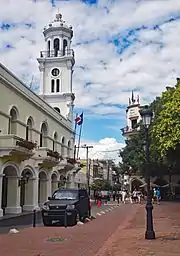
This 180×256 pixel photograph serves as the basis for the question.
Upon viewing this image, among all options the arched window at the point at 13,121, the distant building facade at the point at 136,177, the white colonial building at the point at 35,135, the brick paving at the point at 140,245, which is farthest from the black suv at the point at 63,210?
the distant building facade at the point at 136,177

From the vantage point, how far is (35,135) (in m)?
32.4

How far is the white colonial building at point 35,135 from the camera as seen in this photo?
26234 millimetres

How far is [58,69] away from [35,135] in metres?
19.0

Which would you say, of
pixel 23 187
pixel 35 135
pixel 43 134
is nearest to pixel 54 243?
pixel 23 187

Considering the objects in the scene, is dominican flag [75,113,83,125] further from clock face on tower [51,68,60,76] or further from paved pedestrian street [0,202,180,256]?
paved pedestrian street [0,202,180,256]

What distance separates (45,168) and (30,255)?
24.0 m

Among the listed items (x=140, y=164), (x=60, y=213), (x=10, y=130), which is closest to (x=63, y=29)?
(x=140, y=164)

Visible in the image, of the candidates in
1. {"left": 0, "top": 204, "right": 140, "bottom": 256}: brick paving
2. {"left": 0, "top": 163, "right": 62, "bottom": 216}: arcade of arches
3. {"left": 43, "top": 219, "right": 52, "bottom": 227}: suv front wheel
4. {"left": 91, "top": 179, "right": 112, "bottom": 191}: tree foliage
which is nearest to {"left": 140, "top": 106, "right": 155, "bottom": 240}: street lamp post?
{"left": 0, "top": 204, "right": 140, "bottom": 256}: brick paving

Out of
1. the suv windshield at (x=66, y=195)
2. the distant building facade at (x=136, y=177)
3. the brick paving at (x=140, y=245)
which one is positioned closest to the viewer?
the brick paving at (x=140, y=245)

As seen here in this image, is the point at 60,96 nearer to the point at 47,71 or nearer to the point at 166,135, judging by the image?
the point at 47,71

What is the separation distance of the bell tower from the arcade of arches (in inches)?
505

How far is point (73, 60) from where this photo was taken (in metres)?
49.5

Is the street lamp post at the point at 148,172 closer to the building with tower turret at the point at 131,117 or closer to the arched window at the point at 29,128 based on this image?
the arched window at the point at 29,128

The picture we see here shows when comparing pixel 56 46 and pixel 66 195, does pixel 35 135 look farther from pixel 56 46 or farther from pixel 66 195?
pixel 56 46
